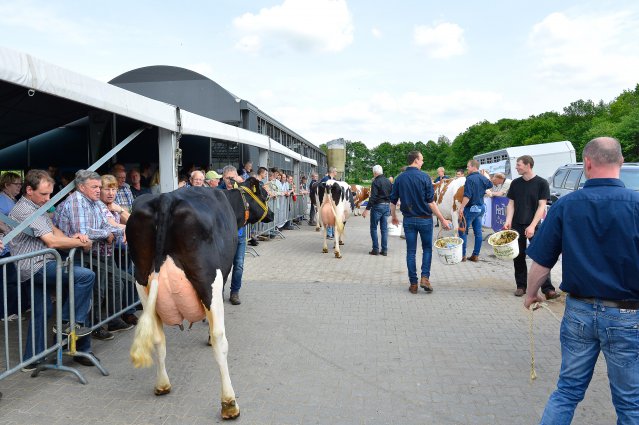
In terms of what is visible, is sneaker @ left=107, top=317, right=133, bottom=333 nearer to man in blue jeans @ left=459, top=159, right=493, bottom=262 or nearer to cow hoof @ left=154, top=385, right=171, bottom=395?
cow hoof @ left=154, top=385, right=171, bottom=395

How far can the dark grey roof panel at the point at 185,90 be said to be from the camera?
44.8 feet

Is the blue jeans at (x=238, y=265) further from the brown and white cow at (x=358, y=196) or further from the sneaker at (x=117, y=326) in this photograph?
the brown and white cow at (x=358, y=196)

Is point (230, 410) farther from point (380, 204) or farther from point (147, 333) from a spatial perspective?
point (380, 204)

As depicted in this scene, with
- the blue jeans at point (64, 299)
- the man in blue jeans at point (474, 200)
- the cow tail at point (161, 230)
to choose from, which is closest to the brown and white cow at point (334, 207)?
the man in blue jeans at point (474, 200)

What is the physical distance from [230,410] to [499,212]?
34.3ft

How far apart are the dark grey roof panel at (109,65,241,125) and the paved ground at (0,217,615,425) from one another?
8076 millimetres

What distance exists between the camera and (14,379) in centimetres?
408

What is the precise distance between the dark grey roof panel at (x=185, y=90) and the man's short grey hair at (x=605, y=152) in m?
11.6

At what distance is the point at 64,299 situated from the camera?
443cm

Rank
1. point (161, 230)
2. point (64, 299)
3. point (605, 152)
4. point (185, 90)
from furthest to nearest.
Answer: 1. point (185, 90)
2. point (64, 299)
3. point (161, 230)
4. point (605, 152)

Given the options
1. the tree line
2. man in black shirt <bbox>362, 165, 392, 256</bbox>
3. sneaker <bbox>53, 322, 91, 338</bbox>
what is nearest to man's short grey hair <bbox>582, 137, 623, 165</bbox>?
sneaker <bbox>53, 322, 91, 338</bbox>

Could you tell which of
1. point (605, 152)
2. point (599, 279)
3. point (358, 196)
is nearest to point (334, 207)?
point (605, 152)

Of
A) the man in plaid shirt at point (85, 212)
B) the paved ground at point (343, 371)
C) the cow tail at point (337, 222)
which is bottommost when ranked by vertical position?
the paved ground at point (343, 371)

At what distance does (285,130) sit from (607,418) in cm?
1815
